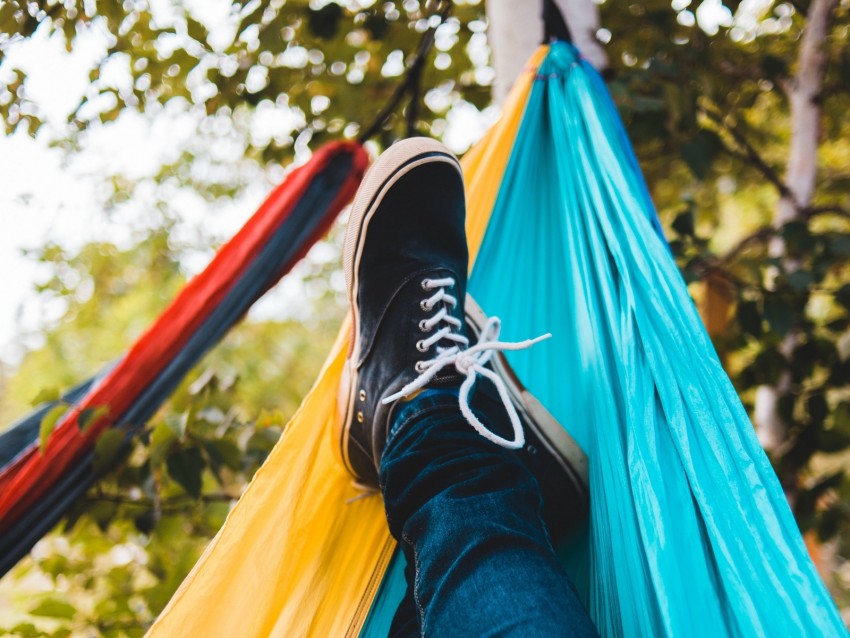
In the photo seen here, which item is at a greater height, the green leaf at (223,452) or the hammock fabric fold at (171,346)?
the hammock fabric fold at (171,346)

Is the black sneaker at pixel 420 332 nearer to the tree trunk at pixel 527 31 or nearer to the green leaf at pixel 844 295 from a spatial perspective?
the tree trunk at pixel 527 31

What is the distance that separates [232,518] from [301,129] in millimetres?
1063

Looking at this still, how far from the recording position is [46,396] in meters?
1.06

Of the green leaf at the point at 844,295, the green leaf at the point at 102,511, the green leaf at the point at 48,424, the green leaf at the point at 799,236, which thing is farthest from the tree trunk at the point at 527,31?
the green leaf at the point at 102,511

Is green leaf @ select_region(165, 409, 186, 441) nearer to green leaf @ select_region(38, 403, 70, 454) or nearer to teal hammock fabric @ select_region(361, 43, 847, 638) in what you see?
green leaf @ select_region(38, 403, 70, 454)

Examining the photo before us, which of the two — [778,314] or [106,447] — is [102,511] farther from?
[778,314]

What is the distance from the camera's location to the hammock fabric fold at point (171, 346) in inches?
38.3

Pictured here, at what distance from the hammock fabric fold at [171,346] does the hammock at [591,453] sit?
1.04 ft

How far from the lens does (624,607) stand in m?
0.58

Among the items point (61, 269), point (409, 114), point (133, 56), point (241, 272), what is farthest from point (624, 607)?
point (61, 269)

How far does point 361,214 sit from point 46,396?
24.3 inches

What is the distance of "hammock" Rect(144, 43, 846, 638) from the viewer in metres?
0.55

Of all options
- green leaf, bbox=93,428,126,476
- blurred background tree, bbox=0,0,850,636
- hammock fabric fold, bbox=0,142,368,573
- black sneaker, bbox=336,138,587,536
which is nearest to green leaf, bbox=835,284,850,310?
blurred background tree, bbox=0,0,850,636

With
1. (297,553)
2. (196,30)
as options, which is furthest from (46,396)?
(196,30)
